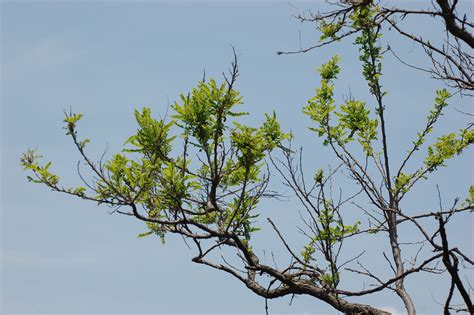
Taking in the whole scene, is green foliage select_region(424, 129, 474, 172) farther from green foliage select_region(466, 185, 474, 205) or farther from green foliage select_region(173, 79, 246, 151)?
green foliage select_region(173, 79, 246, 151)

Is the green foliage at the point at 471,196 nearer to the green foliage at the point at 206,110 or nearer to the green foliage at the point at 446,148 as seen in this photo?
the green foliage at the point at 446,148

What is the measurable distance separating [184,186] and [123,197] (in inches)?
27.3

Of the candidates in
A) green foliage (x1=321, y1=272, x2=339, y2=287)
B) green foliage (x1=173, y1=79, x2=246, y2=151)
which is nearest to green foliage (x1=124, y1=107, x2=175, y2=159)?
green foliage (x1=173, y1=79, x2=246, y2=151)

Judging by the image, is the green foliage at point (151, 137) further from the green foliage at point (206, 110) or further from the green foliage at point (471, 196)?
the green foliage at point (471, 196)

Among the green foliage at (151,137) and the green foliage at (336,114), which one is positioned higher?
the green foliage at (336,114)

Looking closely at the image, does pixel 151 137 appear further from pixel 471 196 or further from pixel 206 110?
pixel 471 196

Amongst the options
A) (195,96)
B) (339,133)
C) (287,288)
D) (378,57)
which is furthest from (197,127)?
(378,57)

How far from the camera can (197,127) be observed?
621 cm

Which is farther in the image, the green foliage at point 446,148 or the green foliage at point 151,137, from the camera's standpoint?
the green foliage at point 446,148

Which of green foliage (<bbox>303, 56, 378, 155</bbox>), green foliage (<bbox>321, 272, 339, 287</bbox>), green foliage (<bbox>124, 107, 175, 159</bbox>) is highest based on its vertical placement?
green foliage (<bbox>303, 56, 378, 155</bbox>)

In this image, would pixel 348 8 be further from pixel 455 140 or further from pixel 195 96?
pixel 455 140

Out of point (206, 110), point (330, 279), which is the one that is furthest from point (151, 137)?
point (330, 279)

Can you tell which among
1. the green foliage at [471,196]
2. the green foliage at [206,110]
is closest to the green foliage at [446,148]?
the green foliage at [471,196]

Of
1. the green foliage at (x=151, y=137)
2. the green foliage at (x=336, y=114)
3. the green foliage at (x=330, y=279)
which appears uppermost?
the green foliage at (x=336, y=114)
